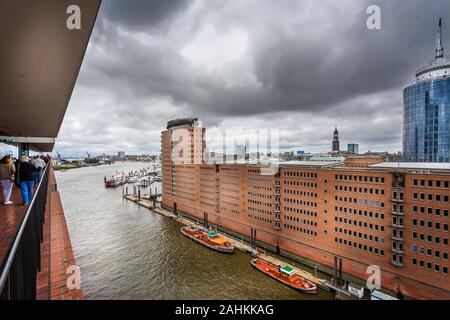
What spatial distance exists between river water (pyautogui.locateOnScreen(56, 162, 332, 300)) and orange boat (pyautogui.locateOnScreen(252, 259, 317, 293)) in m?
0.34

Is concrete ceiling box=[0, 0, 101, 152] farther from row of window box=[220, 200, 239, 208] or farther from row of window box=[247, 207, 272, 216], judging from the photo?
row of window box=[220, 200, 239, 208]

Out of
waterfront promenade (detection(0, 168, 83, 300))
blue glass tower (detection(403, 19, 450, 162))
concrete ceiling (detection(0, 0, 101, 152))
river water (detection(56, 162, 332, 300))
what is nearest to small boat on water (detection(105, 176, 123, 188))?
river water (detection(56, 162, 332, 300))

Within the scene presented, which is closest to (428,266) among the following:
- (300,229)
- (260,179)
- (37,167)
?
(300,229)

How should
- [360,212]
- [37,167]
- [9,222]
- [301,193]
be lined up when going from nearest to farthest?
1. [9,222]
2. [37,167]
3. [360,212]
4. [301,193]

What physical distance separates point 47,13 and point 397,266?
1805 centimetres

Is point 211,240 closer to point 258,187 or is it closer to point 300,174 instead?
point 258,187

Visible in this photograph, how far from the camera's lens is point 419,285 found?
12016mm

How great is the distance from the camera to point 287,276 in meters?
13.8

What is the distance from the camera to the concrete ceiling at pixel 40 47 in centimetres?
215

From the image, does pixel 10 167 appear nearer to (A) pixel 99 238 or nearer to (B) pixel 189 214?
(A) pixel 99 238

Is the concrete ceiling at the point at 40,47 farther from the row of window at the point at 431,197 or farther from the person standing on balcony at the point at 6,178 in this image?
the row of window at the point at 431,197

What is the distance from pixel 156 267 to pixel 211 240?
203 inches

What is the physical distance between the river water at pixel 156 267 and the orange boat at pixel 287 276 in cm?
34

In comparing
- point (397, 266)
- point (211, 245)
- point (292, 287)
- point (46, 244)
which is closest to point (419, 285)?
point (397, 266)
